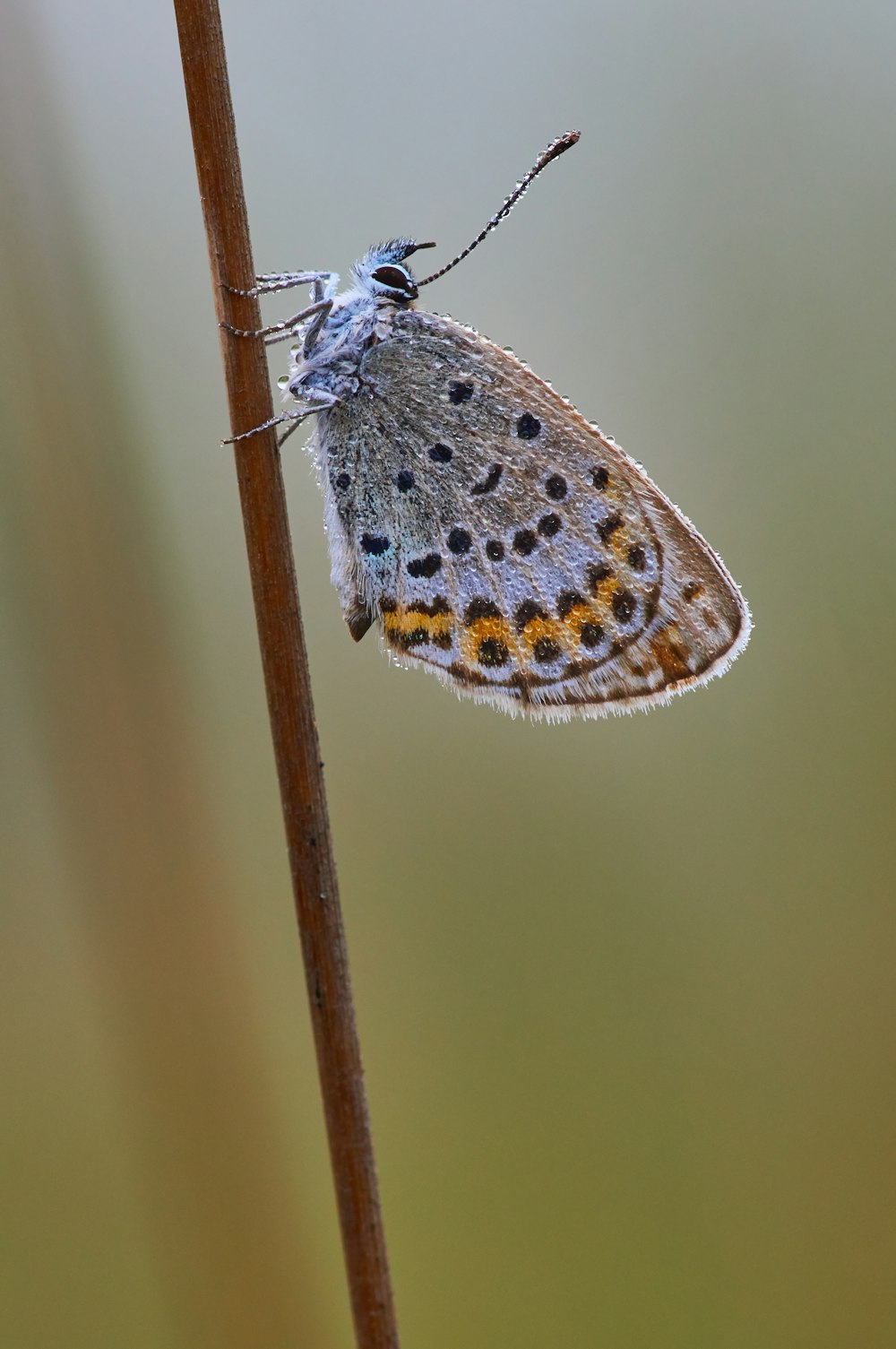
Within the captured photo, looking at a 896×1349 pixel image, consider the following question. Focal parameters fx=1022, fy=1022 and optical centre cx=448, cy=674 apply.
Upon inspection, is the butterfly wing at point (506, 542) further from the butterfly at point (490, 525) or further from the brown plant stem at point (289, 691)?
the brown plant stem at point (289, 691)

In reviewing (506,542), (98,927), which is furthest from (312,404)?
(98,927)

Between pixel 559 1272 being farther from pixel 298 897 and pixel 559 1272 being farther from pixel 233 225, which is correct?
pixel 233 225

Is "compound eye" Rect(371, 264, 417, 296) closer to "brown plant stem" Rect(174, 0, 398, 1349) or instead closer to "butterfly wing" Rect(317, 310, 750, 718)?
"butterfly wing" Rect(317, 310, 750, 718)

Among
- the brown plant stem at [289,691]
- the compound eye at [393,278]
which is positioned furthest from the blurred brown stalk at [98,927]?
the brown plant stem at [289,691]

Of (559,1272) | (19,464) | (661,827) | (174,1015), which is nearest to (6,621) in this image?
(19,464)

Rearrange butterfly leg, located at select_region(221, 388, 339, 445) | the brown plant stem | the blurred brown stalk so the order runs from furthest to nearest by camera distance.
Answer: the blurred brown stalk, butterfly leg, located at select_region(221, 388, 339, 445), the brown plant stem

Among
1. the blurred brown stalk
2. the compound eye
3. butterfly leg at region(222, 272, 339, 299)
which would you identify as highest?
butterfly leg at region(222, 272, 339, 299)

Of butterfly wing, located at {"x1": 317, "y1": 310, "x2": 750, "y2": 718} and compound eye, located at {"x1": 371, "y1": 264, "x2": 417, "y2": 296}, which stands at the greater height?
compound eye, located at {"x1": 371, "y1": 264, "x2": 417, "y2": 296}

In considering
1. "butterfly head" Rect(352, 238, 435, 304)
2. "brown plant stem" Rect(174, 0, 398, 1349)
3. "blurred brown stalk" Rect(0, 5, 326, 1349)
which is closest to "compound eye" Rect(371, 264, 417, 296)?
"butterfly head" Rect(352, 238, 435, 304)

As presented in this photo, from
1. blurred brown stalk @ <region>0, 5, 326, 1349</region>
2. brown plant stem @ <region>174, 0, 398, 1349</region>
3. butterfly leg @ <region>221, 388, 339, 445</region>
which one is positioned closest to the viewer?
brown plant stem @ <region>174, 0, 398, 1349</region>

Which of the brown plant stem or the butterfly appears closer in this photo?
the brown plant stem
